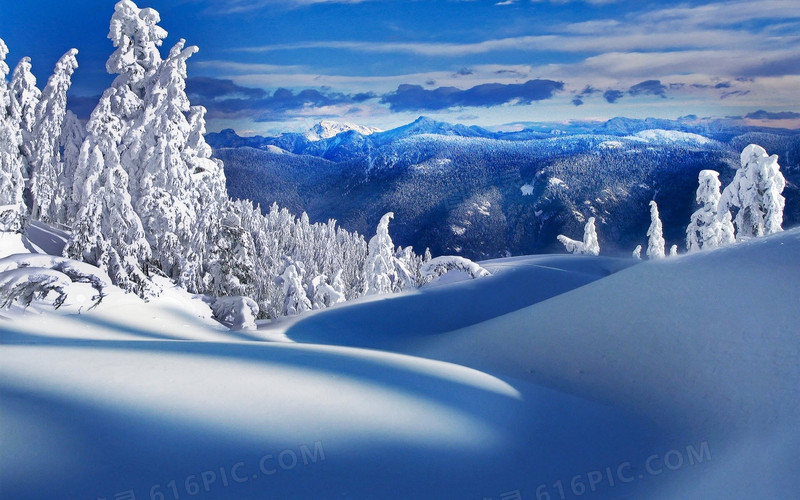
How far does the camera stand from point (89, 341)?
7395 millimetres

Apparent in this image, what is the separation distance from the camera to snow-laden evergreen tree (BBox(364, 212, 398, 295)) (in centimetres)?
2536

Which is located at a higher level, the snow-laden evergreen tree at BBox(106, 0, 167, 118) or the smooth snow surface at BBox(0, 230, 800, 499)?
the snow-laden evergreen tree at BBox(106, 0, 167, 118)

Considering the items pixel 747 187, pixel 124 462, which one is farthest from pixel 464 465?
pixel 747 187

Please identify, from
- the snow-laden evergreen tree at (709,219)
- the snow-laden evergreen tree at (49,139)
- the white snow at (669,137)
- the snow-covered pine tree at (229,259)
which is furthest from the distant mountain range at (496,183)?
the snow-covered pine tree at (229,259)

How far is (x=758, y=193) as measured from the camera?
22.0 metres

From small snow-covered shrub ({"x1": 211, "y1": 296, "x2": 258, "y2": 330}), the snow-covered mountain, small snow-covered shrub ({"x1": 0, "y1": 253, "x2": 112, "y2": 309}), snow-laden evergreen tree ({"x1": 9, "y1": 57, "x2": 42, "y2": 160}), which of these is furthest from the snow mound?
small snow-covered shrub ({"x1": 0, "y1": 253, "x2": 112, "y2": 309})

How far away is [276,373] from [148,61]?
13.2m

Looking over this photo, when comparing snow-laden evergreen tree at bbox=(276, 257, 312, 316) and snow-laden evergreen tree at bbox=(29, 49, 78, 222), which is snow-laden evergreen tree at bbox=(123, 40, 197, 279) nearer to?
snow-laden evergreen tree at bbox=(29, 49, 78, 222)

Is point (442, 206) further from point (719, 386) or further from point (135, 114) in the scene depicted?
point (719, 386)

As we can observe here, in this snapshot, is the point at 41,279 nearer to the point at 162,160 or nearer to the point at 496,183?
the point at 162,160

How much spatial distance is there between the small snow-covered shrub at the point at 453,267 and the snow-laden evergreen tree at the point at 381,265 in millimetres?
5116

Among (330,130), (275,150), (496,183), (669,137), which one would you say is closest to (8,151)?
(275,150)

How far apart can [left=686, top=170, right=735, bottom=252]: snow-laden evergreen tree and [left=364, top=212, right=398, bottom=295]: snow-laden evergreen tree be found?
14.2 meters

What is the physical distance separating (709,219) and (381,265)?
16033 millimetres
